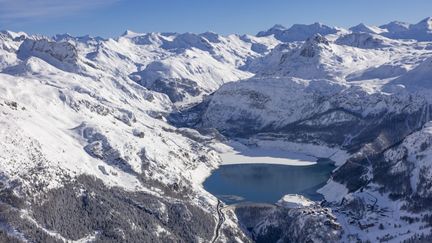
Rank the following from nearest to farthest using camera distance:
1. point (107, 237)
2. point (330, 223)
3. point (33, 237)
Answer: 1. point (33, 237)
2. point (107, 237)
3. point (330, 223)

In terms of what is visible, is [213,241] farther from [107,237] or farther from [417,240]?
[417,240]

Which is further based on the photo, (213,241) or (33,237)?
(213,241)

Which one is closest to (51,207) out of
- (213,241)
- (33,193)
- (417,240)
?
(33,193)

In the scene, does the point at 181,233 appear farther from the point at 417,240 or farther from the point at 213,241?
the point at 417,240

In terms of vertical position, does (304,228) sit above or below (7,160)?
below

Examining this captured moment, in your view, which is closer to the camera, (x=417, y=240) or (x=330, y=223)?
(x=417, y=240)

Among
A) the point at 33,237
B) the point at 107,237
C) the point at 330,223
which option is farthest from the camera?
the point at 330,223

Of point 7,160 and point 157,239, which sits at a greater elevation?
point 7,160

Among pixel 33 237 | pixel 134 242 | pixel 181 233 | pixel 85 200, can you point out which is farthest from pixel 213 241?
pixel 33 237
